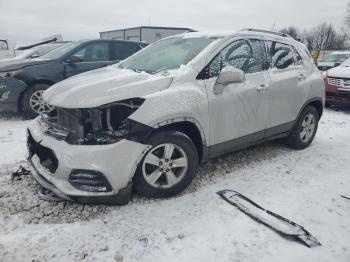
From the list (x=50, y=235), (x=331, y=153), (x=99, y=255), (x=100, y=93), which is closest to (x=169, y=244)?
(x=99, y=255)

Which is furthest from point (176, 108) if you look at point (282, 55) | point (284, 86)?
point (282, 55)

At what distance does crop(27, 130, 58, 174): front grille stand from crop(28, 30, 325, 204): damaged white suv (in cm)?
1

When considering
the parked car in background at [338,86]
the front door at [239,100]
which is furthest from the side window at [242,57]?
the parked car in background at [338,86]

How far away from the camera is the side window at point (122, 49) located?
7483 mm

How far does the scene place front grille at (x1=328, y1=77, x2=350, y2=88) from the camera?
27.3ft

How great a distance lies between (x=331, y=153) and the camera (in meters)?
5.10

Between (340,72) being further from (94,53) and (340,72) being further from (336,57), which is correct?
(336,57)

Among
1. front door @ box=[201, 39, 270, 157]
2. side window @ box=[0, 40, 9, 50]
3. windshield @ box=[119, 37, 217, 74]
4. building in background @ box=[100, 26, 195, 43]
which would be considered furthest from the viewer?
building in background @ box=[100, 26, 195, 43]

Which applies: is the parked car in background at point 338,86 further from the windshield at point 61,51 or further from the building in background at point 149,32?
the building in background at point 149,32

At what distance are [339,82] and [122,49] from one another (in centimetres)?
561

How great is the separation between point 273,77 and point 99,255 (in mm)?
3050

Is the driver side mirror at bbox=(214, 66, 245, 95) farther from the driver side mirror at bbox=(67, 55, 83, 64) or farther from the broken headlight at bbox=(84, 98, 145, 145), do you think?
the driver side mirror at bbox=(67, 55, 83, 64)

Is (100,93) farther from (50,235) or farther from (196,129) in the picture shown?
(50,235)

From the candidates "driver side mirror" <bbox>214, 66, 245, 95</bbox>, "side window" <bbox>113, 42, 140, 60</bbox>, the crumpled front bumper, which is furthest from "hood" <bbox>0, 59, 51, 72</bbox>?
"driver side mirror" <bbox>214, 66, 245, 95</bbox>
